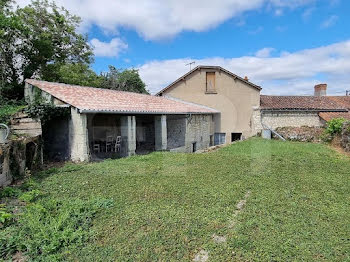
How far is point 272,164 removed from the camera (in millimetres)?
10266

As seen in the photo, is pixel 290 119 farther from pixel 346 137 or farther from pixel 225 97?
pixel 346 137

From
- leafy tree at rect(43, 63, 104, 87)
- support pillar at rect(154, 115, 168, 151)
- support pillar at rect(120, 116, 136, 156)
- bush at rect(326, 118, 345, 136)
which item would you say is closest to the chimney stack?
bush at rect(326, 118, 345, 136)

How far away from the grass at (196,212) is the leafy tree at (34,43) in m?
13.6

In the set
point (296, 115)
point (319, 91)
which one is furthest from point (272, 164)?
point (319, 91)

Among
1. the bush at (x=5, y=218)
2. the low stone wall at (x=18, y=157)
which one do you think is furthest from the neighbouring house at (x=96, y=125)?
the bush at (x=5, y=218)

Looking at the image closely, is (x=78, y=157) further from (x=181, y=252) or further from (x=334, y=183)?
(x=334, y=183)

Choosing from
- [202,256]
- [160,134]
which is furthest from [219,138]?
[202,256]

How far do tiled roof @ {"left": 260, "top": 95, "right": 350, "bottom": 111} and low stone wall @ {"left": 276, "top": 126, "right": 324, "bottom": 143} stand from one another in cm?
208

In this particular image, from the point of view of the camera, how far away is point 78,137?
10.4m

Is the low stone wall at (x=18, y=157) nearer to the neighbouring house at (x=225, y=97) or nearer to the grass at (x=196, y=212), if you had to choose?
the grass at (x=196, y=212)

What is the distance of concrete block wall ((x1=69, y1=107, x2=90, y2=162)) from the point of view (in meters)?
10.3

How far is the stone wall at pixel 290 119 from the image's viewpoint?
2095 centimetres

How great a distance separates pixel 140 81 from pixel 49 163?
29.4 metres

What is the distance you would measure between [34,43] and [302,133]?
77.0 feet
